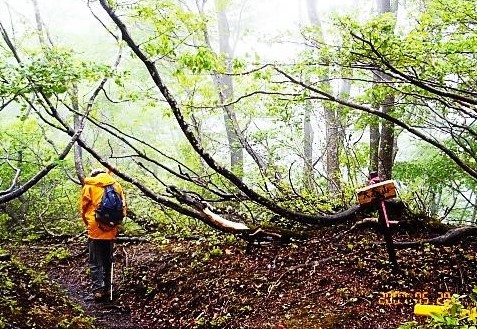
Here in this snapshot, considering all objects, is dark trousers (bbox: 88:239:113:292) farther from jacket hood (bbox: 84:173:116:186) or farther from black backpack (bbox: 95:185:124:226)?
jacket hood (bbox: 84:173:116:186)

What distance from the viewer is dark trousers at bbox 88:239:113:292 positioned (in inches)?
294

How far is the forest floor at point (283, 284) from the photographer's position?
5.16 metres

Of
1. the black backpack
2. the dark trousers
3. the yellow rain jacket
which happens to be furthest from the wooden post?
the dark trousers

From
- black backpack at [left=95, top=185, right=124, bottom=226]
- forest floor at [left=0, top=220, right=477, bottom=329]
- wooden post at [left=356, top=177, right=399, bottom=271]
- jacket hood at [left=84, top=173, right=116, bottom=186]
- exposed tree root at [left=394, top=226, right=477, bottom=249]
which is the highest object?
jacket hood at [left=84, top=173, right=116, bottom=186]

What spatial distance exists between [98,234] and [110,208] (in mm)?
504

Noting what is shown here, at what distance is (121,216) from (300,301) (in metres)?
3.35

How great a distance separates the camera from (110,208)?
7.24 meters

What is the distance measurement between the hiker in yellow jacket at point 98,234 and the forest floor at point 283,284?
14.5 inches

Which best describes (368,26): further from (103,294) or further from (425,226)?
(103,294)

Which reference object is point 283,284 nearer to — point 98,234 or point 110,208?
point 110,208

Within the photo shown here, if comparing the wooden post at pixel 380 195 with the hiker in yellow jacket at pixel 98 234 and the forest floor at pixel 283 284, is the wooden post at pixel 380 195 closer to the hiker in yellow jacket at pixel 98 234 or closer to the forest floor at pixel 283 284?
the forest floor at pixel 283 284

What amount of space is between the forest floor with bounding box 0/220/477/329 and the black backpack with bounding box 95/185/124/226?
4.31 ft

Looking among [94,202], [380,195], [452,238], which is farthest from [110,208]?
[452,238]

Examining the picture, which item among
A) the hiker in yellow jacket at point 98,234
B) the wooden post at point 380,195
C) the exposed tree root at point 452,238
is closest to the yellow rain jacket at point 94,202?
the hiker in yellow jacket at point 98,234
